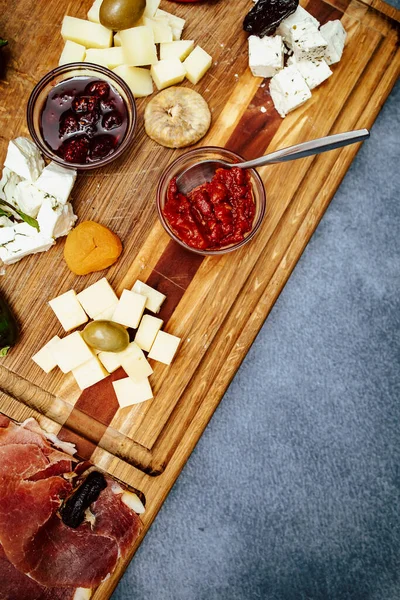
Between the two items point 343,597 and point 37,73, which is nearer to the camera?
point 37,73

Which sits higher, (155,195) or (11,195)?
(155,195)

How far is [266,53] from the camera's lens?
1678 mm

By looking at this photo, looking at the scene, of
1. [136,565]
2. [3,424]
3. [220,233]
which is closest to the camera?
[220,233]

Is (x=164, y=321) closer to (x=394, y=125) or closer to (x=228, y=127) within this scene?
(x=228, y=127)

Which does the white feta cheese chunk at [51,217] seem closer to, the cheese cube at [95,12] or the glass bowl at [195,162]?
the glass bowl at [195,162]

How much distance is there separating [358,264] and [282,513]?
1.09 m

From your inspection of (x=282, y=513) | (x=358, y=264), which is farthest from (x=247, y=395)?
(x=358, y=264)

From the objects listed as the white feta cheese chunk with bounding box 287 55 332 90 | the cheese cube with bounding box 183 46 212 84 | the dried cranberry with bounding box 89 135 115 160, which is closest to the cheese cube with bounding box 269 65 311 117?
the white feta cheese chunk with bounding box 287 55 332 90

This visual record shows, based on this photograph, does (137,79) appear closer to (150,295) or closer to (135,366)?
(150,295)

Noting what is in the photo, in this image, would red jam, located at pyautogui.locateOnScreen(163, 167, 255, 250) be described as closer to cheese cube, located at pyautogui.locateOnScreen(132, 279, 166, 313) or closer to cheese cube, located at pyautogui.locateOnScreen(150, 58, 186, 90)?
cheese cube, located at pyautogui.locateOnScreen(132, 279, 166, 313)

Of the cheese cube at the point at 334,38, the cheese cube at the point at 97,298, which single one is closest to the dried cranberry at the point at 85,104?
the cheese cube at the point at 97,298

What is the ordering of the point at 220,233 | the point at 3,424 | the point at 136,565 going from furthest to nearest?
the point at 136,565 < the point at 3,424 < the point at 220,233

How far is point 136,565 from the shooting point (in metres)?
2.08

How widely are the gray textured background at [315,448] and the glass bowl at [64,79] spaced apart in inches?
37.3
